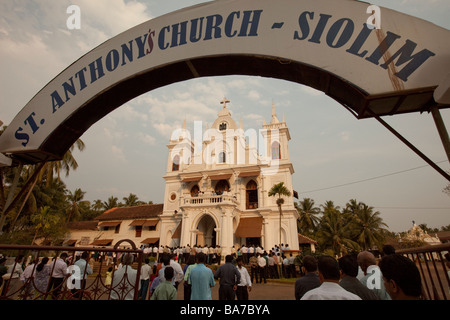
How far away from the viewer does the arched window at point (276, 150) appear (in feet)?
75.2

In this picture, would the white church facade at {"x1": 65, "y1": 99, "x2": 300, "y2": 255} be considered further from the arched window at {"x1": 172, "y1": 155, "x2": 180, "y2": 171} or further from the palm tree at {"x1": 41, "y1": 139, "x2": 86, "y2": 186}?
the palm tree at {"x1": 41, "y1": 139, "x2": 86, "y2": 186}

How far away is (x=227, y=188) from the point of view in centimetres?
2300

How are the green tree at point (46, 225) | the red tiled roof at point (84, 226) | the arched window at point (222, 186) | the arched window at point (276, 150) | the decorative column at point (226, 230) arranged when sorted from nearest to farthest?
the decorative column at point (226, 230)
the green tree at point (46, 225)
the arched window at point (276, 150)
the arched window at point (222, 186)
the red tiled roof at point (84, 226)

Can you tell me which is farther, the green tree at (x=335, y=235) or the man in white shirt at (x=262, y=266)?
the green tree at (x=335, y=235)

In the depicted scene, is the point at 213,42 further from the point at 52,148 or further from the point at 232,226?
the point at 232,226

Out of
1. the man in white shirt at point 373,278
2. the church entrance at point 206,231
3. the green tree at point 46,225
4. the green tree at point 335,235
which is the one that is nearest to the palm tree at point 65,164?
the green tree at point 46,225

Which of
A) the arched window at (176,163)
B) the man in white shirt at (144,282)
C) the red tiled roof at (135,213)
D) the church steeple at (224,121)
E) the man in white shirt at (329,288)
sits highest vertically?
the church steeple at (224,121)

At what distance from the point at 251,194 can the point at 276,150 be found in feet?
16.0

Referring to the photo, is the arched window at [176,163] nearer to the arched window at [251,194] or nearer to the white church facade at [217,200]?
the white church facade at [217,200]

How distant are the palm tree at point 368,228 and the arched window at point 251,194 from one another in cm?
2085

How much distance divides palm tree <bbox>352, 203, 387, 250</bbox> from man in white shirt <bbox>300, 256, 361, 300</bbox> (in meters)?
37.5

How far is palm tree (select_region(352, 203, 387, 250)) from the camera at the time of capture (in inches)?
1329
